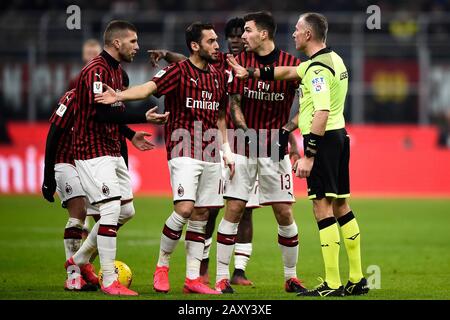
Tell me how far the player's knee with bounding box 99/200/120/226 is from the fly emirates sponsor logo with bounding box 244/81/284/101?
6.18 feet

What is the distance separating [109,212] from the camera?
9.60m

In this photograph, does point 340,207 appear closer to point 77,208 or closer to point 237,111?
point 237,111

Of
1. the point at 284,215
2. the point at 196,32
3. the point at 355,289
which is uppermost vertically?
the point at 196,32

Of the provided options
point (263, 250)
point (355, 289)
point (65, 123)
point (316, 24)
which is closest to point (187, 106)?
point (65, 123)

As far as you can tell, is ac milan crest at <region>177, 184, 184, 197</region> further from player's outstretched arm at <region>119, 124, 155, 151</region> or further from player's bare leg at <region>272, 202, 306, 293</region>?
player's bare leg at <region>272, 202, 306, 293</region>

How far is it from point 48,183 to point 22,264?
7.50ft

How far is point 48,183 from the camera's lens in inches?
413

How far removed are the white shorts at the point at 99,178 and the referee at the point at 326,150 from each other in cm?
158

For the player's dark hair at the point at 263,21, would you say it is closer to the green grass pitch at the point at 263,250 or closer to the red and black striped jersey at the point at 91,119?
the red and black striped jersey at the point at 91,119

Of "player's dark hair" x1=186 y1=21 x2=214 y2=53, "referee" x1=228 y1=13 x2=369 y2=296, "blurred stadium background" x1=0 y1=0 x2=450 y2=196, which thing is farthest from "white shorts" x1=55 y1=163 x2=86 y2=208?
"blurred stadium background" x1=0 y1=0 x2=450 y2=196

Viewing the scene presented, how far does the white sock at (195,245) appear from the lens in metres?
9.91

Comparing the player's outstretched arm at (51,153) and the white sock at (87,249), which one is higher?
the player's outstretched arm at (51,153)

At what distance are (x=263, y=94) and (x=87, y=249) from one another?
244 centimetres

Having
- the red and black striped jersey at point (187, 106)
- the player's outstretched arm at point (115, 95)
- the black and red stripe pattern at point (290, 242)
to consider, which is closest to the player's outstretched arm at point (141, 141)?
the red and black striped jersey at point (187, 106)
